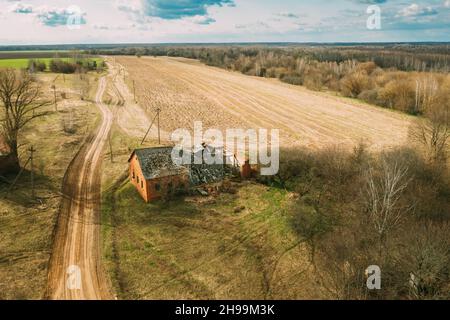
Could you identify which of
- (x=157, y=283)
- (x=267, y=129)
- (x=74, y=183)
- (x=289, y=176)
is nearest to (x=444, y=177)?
(x=289, y=176)

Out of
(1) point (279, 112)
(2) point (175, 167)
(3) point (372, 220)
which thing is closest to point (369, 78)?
(1) point (279, 112)

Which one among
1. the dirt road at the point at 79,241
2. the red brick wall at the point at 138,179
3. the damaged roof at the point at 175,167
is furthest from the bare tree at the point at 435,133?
the dirt road at the point at 79,241

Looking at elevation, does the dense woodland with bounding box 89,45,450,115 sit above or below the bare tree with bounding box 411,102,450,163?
above

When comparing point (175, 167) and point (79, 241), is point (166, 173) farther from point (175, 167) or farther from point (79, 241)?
point (79, 241)

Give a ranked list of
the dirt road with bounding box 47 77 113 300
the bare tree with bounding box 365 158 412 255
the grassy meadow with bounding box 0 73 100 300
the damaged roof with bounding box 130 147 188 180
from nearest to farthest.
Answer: the dirt road with bounding box 47 77 113 300
the bare tree with bounding box 365 158 412 255
the grassy meadow with bounding box 0 73 100 300
the damaged roof with bounding box 130 147 188 180

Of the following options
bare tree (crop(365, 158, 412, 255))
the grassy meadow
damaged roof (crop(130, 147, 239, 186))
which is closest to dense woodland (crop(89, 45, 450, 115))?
bare tree (crop(365, 158, 412, 255))

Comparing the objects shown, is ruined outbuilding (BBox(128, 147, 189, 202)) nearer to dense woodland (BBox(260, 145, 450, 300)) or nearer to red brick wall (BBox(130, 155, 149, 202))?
red brick wall (BBox(130, 155, 149, 202))

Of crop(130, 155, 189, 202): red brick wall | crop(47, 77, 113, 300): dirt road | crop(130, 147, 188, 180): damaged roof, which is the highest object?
crop(130, 147, 188, 180): damaged roof
